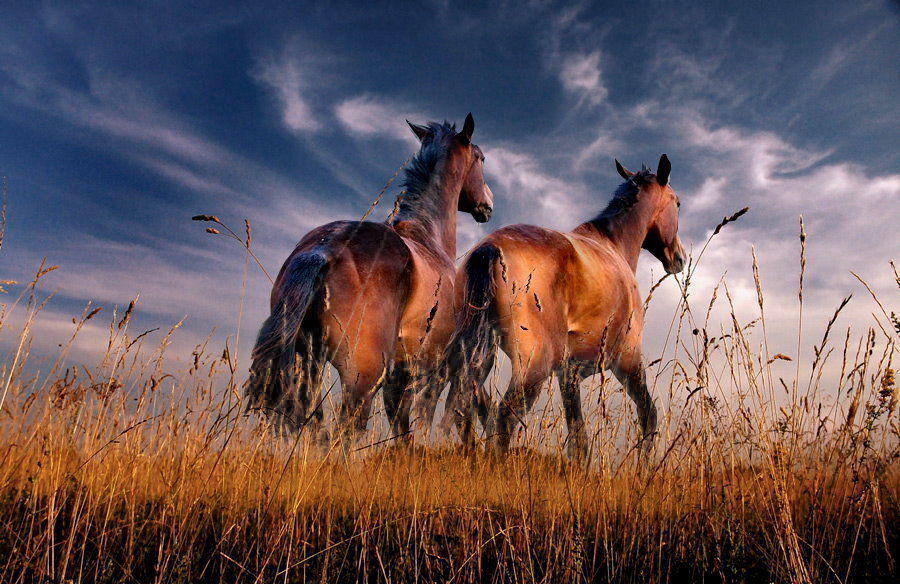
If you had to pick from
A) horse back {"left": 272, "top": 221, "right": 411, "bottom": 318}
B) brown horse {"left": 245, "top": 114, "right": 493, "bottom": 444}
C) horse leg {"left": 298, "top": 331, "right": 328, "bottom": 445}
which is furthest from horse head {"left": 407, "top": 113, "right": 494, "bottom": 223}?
horse leg {"left": 298, "top": 331, "right": 328, "bottom": 445}

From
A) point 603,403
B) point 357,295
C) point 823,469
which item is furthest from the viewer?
point 357,295

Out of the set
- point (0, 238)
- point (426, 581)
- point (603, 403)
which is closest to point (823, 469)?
point (603, 403)

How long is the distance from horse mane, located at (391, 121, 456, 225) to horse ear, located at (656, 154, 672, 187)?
2.77m

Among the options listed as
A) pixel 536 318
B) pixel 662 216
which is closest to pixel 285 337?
pixel 536 318

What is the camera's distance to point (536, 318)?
5203mm

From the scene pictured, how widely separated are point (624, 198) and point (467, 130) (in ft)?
7.48

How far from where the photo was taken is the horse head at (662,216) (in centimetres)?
789

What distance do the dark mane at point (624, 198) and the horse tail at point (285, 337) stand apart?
4086 millimetres

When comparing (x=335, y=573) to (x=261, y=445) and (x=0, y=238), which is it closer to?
(x=261, y=445)

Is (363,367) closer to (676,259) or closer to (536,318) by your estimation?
(536,318)

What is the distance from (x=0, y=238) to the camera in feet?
10.9

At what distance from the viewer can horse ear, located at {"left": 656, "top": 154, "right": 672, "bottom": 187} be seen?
24.9 feet

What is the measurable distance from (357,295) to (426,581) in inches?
119

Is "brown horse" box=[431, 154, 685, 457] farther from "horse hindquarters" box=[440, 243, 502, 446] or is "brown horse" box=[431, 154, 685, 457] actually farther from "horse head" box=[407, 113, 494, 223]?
"horse head" box=[407, 113, 494, 223]
